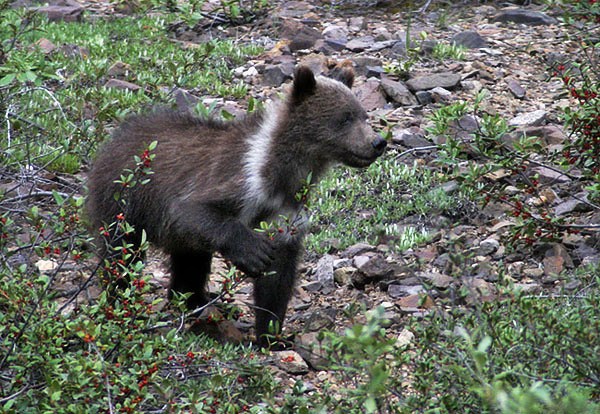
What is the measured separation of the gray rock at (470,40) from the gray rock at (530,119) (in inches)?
80.0

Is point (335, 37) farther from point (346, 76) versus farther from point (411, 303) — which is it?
point (411, 303)

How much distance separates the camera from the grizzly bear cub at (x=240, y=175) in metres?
6.13

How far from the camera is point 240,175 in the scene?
6.16 meters

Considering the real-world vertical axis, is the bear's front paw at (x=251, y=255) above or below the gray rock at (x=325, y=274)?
above

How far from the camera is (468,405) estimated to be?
4.22 meters

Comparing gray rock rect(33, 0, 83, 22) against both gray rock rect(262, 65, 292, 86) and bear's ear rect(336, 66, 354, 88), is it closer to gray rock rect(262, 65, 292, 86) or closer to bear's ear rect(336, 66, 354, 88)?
gray rock rect(262, 65, 292, 86)

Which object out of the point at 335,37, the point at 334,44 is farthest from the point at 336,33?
the point at 334,44

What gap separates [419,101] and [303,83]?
349cm

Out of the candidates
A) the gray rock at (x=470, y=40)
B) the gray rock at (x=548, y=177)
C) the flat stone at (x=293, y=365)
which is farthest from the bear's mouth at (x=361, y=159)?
the gray rock at (x=470, y=40)

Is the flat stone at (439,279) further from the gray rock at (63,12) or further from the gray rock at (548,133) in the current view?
the gray rock at (63,12)

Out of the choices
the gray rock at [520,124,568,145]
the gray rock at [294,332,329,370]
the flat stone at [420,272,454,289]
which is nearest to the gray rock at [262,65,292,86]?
the gray rock at [520,124,568,145]

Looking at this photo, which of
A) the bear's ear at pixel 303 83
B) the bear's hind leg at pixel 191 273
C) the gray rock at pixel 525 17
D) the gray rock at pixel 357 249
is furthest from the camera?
the gray rock at pixel 525 17

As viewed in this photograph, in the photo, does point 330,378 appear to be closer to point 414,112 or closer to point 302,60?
point 414,112

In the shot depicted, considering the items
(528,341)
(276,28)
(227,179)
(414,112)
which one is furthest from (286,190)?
(276,28)
